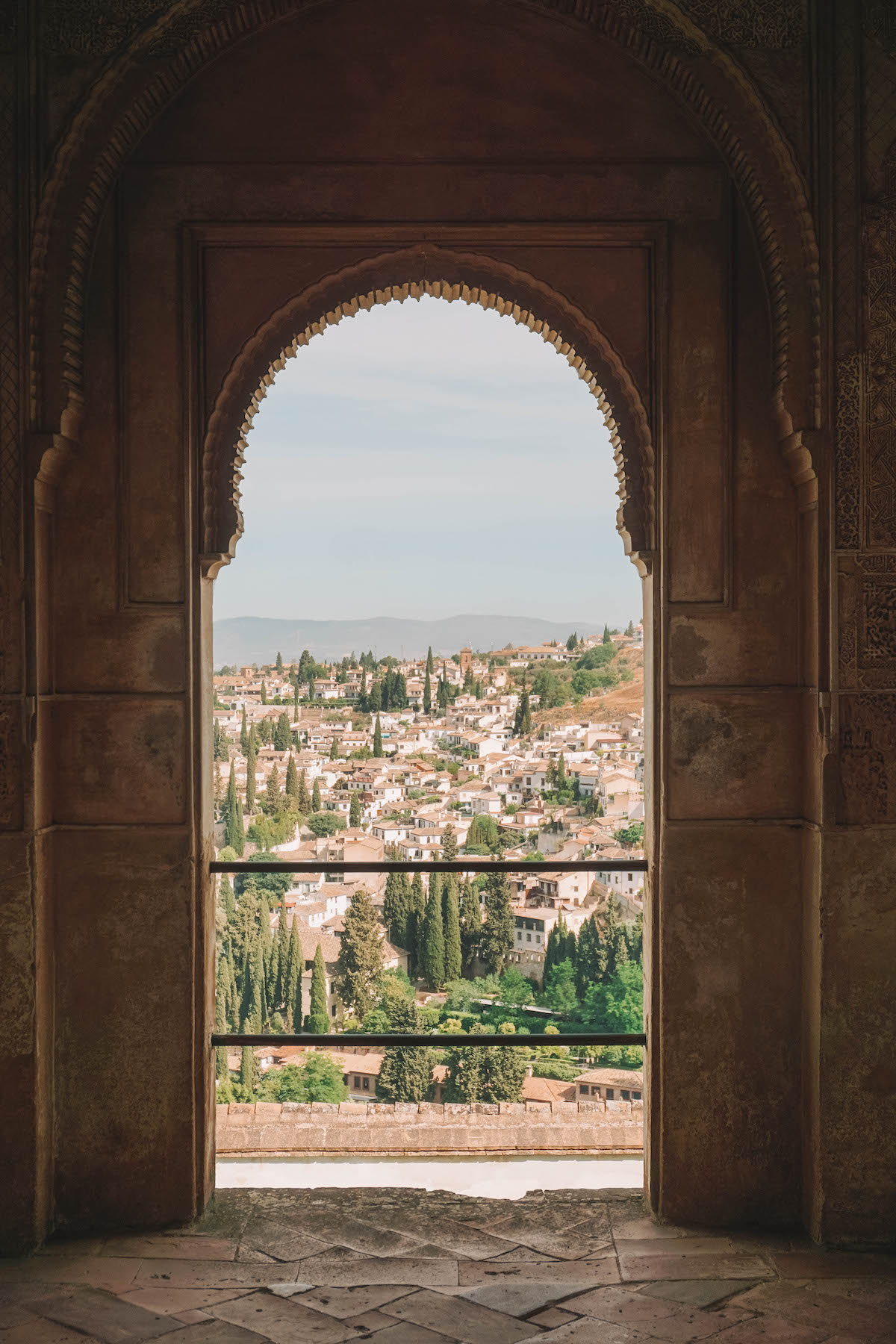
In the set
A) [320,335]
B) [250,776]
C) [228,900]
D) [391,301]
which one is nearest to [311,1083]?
[228,900]

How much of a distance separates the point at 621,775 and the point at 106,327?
2.83 metres

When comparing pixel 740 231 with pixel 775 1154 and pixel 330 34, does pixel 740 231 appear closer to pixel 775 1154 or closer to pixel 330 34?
pixel 330 34

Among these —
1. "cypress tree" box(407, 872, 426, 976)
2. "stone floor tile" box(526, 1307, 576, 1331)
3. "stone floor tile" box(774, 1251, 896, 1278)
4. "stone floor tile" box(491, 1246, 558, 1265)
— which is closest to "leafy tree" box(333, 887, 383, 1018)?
"cypress tree" box(407, 872, 426, 976)

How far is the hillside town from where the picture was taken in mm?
4316

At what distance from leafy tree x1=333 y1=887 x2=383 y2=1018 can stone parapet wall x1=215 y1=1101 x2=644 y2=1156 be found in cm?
44

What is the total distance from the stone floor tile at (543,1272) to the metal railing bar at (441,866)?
1333 millimetres

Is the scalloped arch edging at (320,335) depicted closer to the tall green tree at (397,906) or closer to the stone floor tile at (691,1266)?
the tall green tree at (397,906)

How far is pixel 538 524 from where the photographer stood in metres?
8.37

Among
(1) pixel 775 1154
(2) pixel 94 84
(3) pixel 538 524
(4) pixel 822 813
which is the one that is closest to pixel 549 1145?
(1) pixel 775 1154

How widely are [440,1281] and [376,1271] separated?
22cm

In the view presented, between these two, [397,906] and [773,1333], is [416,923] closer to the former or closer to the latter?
[397,906]

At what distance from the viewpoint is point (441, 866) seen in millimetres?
4098

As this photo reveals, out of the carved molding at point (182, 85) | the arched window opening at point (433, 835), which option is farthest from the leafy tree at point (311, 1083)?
the carved molding at point (182, 85)

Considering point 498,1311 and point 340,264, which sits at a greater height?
point 340,264
